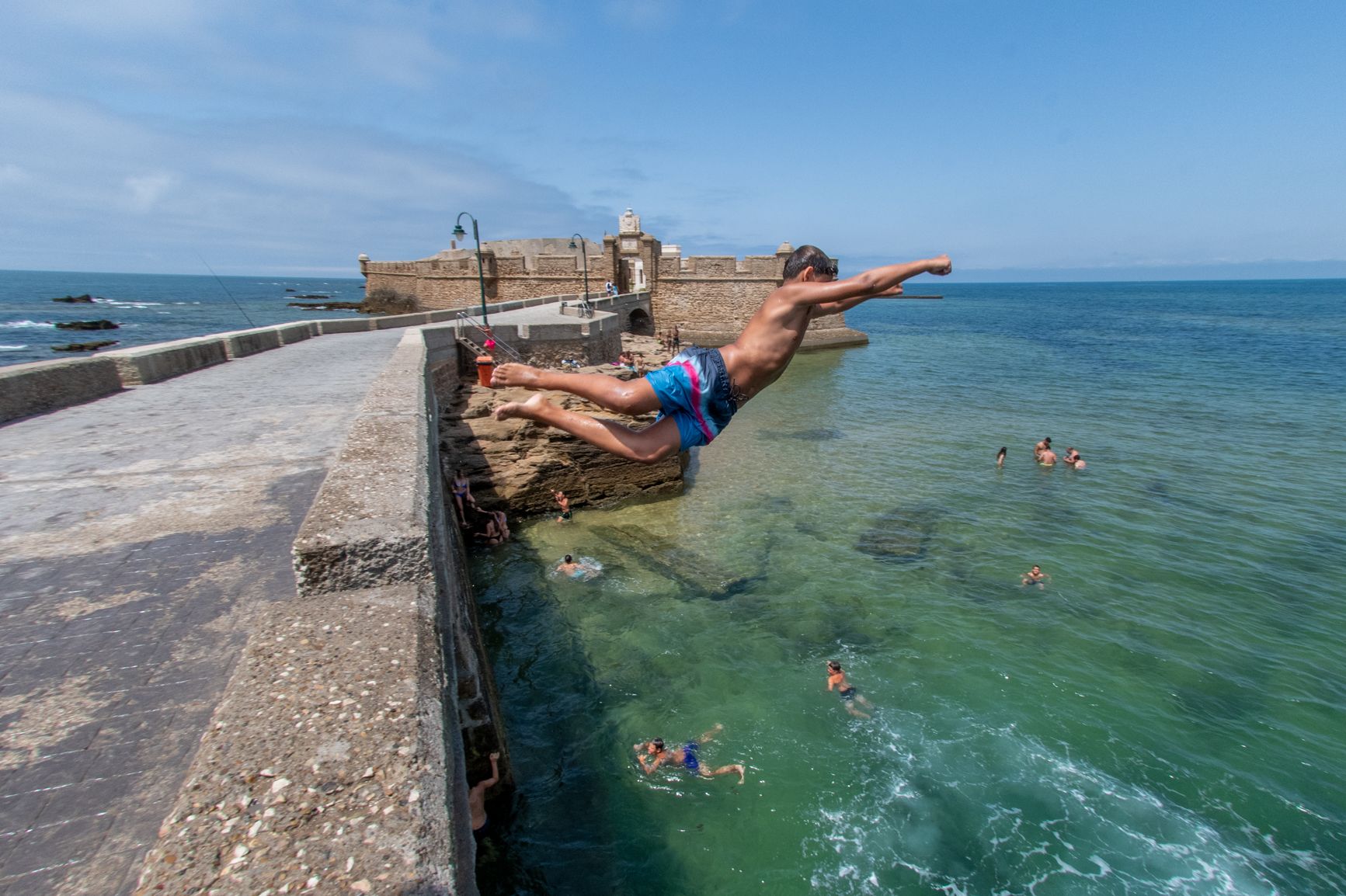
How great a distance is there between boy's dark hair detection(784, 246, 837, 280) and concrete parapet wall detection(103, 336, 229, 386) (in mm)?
8803

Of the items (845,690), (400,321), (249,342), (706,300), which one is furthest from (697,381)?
(706,300)

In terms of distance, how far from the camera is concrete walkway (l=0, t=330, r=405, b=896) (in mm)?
1910

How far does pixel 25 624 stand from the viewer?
9.12 feet

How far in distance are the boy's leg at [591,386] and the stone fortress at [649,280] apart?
31830 millimetres

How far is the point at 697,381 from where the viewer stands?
14.5ft

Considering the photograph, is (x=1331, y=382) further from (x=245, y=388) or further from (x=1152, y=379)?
(x=245, y=388)

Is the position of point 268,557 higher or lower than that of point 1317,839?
higher

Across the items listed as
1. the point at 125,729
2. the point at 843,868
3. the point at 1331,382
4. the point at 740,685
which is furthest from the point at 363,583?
the point at 1331,382

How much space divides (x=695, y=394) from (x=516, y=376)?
130 cm

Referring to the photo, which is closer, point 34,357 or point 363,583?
Result: point 363,583

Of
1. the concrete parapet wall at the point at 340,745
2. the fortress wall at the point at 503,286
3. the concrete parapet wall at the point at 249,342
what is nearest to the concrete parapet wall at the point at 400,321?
the concrete parapet wall at the point at 249,342

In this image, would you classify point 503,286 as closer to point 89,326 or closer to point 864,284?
point 89,326

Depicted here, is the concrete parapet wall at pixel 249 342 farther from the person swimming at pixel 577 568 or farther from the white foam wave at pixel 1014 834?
the white foam wave at pixel 1014 834

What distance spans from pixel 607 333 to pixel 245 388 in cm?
1415
